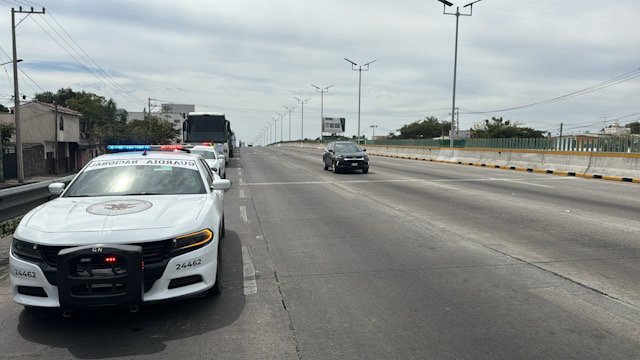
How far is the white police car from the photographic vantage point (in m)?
4.14

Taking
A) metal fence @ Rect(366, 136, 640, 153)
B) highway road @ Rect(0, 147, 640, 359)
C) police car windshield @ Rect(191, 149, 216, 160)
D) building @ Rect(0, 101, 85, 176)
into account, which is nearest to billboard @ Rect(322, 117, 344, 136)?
building @ Rect(0, 101, 85, 176)

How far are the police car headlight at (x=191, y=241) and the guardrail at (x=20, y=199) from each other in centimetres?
426

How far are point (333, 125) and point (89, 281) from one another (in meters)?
113

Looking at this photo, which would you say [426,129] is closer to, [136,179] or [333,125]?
[333,125]

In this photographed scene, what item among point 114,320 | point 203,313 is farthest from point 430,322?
point 114,320

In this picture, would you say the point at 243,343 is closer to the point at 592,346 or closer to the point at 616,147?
the point at 592,346

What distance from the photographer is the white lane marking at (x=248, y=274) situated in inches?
218

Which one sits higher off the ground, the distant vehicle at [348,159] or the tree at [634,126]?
the tree at [634,126]

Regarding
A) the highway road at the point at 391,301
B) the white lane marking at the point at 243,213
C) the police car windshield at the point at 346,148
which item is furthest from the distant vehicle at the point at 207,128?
the highway road at the point at 391,301

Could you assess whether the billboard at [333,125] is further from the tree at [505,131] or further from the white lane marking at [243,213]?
the white lane marking at [243,213]

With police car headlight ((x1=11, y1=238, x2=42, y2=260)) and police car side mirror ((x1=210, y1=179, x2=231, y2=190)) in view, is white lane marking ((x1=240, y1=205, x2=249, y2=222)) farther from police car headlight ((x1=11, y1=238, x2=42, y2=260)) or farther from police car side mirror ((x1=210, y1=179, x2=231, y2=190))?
police car headlight ((x1=11, y1=238, x2=42, y2=260))

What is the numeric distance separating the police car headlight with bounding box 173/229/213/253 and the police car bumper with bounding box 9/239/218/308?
0.12 metres

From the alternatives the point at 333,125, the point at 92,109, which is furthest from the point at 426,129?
the point at 92,109

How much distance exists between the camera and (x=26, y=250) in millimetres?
4312
